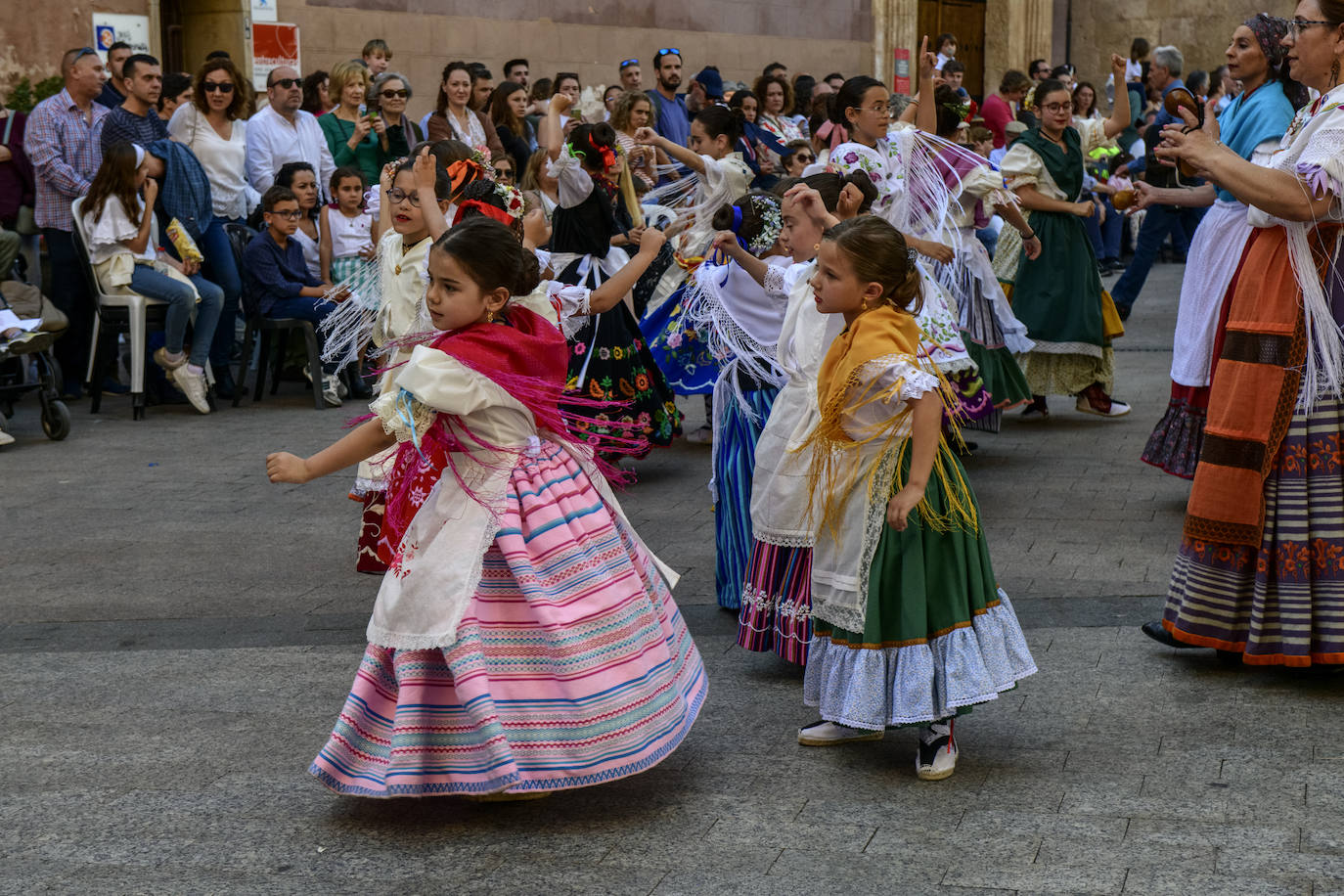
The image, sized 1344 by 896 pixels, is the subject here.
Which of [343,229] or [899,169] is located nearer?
[899,169]

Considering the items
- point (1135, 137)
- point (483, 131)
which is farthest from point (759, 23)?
point (483, 131)

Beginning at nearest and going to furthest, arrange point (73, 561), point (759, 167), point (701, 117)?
point (73, 561), point (701, 117), point (759, 167)

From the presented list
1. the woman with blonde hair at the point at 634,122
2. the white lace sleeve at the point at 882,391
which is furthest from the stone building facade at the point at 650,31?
the white lace sleeve at the point at 882,391

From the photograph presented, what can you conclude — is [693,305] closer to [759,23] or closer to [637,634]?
[637,634]

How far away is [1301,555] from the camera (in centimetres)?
457

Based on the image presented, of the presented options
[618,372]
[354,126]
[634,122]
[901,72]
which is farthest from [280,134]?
[901,72]

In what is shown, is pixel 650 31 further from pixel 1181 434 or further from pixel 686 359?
pixel 1181 434

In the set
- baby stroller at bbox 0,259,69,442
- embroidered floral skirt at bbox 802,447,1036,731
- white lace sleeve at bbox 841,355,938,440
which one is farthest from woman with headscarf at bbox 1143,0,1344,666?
baby stroller at bbox 0,259,69,442

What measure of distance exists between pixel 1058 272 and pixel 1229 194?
3128 millimetres

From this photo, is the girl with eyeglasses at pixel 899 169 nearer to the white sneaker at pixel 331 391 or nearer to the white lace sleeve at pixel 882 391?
the white lace sleeve at pixel 882 391

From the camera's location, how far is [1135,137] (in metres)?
19.3

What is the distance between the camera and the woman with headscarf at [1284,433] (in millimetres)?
4527

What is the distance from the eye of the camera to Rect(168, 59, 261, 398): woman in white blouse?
34.6ft

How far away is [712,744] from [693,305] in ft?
6.75
